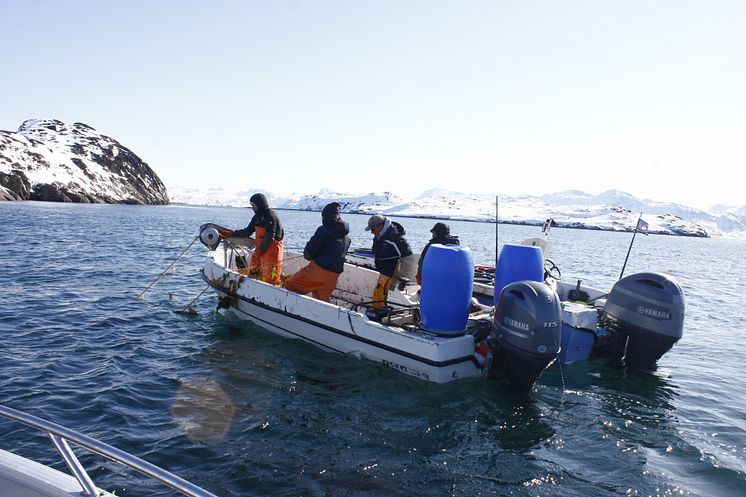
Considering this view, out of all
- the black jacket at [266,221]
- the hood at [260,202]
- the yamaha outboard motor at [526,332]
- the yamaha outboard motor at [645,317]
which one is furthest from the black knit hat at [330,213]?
the yamaha outboard motor at [645,317]

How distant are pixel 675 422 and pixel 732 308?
1459 centimetres

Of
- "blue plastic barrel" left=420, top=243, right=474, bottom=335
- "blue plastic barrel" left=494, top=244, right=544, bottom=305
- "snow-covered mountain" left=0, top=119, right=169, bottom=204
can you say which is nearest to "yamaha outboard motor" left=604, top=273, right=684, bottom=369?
"blue plastic barrel" left=494, top=244, right=544, bottom=305

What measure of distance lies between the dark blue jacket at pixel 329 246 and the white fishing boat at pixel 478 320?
2.57 ft

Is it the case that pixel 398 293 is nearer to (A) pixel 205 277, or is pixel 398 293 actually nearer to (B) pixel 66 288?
(A) pixel 205 277

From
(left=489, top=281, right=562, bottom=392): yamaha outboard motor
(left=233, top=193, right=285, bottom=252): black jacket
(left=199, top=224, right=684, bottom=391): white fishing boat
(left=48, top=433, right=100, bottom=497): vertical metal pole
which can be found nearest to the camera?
(left=48, top=433, right=100, bottom=497): vertical metal pole

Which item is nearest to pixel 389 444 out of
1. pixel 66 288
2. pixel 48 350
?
pixel 48 350

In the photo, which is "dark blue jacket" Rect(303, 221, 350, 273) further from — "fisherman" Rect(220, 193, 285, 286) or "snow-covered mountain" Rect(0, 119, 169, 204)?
"snow-covered mountain" Rect(0, 119, 169, 204)

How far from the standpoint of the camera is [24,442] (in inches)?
208

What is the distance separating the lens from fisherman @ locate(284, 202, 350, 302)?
348 inches

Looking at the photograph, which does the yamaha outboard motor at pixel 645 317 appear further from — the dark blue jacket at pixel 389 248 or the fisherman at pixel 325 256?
the fisherman at pixel 325 256

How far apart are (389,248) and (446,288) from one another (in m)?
2.16

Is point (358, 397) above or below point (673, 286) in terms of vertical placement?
below

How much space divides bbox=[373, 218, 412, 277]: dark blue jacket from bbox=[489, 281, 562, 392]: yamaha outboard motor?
2.57 m

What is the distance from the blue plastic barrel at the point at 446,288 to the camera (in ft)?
22.8
